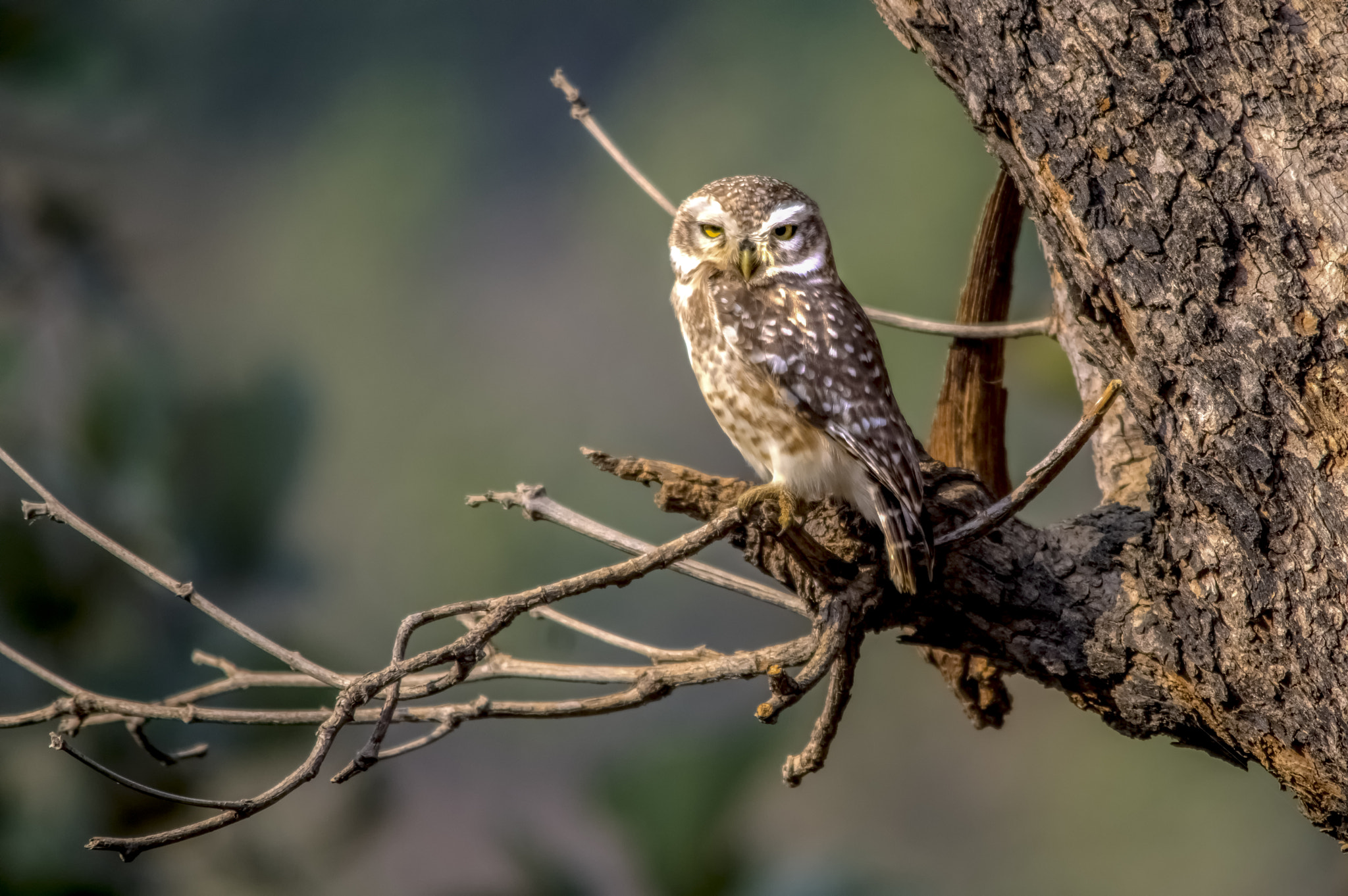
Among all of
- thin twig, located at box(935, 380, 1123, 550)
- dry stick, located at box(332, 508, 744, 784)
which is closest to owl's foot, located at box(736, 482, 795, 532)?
dry stick, located at box(332, 508, 744, 784)

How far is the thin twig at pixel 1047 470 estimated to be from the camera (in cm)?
168

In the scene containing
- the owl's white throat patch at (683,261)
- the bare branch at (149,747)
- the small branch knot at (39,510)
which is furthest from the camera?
the owl's white throat patch at (683,261)

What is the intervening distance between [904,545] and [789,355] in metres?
0.49

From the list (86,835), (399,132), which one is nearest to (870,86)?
(399,132)

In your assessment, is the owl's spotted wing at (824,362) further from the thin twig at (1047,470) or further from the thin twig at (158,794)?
the thin twig at (158,794)

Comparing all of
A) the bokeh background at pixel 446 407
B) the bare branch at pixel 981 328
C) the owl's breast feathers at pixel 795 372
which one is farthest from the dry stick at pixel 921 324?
the bokeh background at pixel 446 407

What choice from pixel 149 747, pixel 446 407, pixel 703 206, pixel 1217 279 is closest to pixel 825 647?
pixel 1217 279

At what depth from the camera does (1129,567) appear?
1.88 meters

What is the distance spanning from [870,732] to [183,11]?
3.03 m

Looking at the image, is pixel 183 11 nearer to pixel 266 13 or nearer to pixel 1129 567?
pixel 266 13

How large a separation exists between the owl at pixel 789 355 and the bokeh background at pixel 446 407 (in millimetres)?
745

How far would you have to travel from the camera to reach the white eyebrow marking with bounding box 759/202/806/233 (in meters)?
2.20

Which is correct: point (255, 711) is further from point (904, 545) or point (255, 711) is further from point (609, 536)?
point (904, 545)

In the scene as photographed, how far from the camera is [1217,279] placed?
1.58 meters
